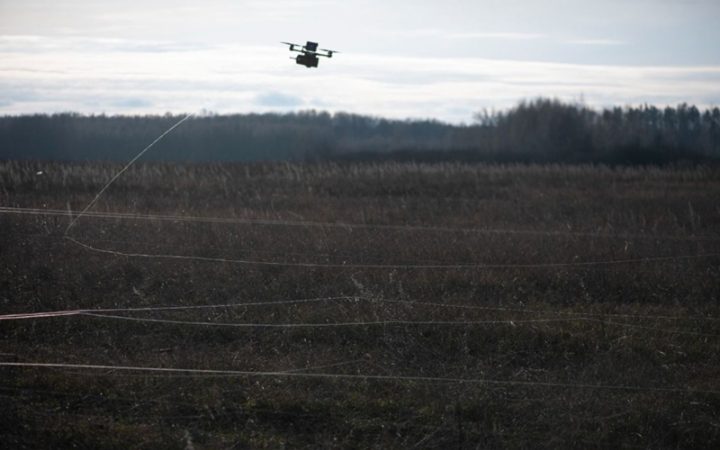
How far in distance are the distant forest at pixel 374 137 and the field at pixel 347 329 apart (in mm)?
1157

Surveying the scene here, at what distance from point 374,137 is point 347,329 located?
26.7m

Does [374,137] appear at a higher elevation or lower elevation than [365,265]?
higher

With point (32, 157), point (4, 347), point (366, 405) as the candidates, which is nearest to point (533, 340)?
point (366, 405)

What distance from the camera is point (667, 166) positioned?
21.6 metres

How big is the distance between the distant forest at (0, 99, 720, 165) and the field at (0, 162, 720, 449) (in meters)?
1.16

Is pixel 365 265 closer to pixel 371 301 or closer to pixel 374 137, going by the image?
Result: pixel 371 301

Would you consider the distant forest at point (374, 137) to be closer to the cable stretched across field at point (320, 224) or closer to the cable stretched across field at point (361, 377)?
the cable stretched across field at point (320, 224)

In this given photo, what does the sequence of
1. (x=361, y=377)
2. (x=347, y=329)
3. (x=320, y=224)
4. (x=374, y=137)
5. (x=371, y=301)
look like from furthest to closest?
1. (x=374, y=137)
2. (x=320, y=224)
3. (x=371, y=301)
4. (x=347, y=329)
5. (x=361, y=377)

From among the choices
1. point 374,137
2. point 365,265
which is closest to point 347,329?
point 365,265

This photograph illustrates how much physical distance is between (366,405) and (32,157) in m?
9.85

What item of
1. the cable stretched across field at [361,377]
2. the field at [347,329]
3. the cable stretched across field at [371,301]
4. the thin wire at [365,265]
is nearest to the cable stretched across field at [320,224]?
the field at [347,329]

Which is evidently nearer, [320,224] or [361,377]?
[361,377]

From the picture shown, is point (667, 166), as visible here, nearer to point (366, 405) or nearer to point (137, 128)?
point (137, 128)

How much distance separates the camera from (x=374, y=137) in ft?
110
